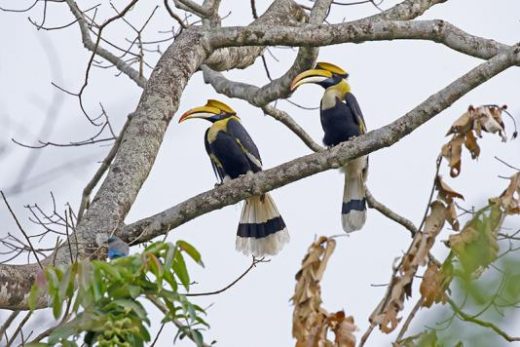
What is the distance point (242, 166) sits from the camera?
5.27 metres

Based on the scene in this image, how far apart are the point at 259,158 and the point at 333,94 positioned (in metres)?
0.56

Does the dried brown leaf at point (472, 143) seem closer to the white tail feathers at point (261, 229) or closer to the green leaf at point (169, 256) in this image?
the green leaf at point (169, 256)

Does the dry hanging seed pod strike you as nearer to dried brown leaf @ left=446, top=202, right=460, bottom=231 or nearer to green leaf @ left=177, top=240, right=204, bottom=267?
dried brown leaf @ left=446, top=202, right=460, bottom=231

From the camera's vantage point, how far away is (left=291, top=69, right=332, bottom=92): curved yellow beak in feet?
13.9

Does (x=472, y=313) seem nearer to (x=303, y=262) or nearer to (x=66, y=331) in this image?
(x=303, y=262)

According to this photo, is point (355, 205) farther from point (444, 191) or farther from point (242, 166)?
point (444, 191)

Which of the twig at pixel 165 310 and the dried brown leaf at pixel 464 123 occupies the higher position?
the dried brown leaf at pixel 464 123

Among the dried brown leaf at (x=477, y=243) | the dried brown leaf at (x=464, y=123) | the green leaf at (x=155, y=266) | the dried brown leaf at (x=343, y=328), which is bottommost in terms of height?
the dried brown leaf at (x=477, y=243)

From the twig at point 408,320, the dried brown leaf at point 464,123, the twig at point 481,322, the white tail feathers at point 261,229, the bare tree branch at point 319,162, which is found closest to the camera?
the twig at point 481,322

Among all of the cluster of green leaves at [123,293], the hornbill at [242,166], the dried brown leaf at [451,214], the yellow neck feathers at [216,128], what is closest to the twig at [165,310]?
the cluster of green leaves at [123,293]

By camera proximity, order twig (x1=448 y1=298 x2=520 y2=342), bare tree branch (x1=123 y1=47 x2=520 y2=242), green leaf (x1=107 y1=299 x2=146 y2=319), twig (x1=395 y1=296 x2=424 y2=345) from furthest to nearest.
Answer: bare tree branch (x1=123 y1=47 x2=520 y2=242), green leaf (x1=107 y1=299 x2=146 y2=319), twig (x1=395 y1=296 x2=424 y2=345), twig (x1=448 y1=298 x2=520 y2=342)

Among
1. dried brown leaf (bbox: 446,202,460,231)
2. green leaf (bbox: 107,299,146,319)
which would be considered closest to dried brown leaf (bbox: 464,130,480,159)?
dried brown leaf (bbox: 446,202,460,231)

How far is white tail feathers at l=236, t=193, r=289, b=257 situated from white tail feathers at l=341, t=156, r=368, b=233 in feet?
1.47

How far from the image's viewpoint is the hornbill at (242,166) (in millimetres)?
5125
